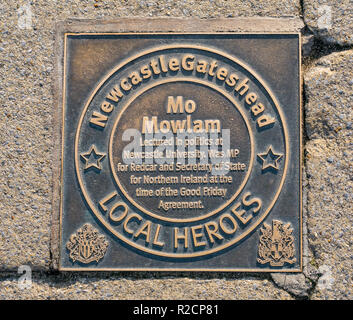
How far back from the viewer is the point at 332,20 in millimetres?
2869

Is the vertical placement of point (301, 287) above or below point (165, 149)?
below

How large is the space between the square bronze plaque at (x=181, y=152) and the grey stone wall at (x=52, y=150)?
0.10m

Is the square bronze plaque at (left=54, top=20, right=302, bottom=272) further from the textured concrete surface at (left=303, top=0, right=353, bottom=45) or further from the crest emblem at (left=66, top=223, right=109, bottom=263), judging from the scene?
the textured concrete surface at (left=303, top=0, right=353, bottom=45)

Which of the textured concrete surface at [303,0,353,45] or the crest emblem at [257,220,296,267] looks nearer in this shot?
the crest emblem at [257,220,296,267]

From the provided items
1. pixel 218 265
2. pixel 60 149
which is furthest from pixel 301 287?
pixel 60 149

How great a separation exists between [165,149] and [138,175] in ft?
0.87

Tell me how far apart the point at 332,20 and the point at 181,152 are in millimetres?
1439

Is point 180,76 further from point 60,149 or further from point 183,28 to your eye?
point 60,149

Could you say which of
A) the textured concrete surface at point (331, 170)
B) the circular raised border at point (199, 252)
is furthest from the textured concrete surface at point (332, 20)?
the circular raised border at point (199, 252)

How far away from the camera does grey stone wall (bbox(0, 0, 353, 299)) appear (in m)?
2.77

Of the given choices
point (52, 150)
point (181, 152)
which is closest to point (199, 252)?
point (181, 152)

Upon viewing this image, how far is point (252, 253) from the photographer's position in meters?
2.76

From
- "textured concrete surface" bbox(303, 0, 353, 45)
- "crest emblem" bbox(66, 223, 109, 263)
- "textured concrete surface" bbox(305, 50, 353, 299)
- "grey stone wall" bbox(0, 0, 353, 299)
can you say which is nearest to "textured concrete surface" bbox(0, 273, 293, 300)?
"grey stone wall" bbox(0, 0, 353, 299)

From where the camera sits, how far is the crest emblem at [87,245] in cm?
279
